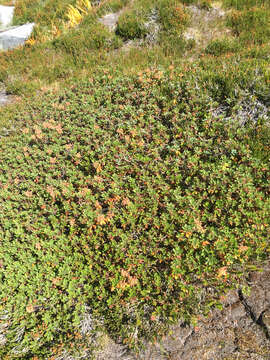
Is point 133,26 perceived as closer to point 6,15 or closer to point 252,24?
point 252,24

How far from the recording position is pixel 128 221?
13.0 ft

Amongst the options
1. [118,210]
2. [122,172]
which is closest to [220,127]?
[122,172]

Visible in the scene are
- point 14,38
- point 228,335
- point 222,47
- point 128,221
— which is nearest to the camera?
point 228,335

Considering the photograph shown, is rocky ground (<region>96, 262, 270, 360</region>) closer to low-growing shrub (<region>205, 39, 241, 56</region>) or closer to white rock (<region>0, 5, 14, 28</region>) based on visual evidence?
low-growing shrub (<region>205, 39, 241, 56</region>)

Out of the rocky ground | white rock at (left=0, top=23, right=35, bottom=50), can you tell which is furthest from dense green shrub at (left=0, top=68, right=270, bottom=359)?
white rock at (left=0, top=23, right=35, bottom=50)

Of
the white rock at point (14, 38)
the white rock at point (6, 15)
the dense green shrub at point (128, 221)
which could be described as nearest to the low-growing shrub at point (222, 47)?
the dense green shrub at point (128, 221)

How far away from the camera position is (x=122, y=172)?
4.49 metres

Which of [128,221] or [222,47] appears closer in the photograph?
[128,221]

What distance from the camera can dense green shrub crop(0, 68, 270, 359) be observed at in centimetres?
356

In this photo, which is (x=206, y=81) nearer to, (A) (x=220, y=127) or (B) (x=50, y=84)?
(A) (x=220, y=127)

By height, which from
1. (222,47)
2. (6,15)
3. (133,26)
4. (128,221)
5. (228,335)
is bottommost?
(228,335)

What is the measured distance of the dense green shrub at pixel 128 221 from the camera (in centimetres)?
356

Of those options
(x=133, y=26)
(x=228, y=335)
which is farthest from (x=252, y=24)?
(x=228, y=335)

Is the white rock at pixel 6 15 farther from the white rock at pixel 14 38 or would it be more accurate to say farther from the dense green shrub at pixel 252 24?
the dense green shrub at pixel 252 24
